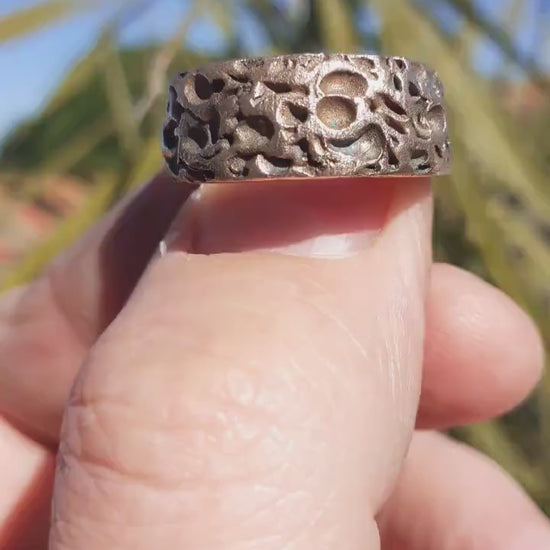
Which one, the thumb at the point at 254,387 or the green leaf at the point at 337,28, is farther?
the green leaf at the point at 337,28

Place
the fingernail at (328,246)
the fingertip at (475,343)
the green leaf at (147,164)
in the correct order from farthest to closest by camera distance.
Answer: the green leaf at (147,164)
the fingertip at (475,343)
the fingernail at (328,246)

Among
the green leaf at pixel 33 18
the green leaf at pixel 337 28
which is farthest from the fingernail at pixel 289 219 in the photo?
the green leaf at pixel 33 18

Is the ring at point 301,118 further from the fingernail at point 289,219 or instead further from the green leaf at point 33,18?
the green leaf at point 33,18

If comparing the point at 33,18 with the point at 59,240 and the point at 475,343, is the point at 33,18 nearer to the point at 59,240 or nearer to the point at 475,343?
the point at 59,240

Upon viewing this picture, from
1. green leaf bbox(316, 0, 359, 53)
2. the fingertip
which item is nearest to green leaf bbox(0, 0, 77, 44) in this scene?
green leaf bbox(316, 0, 359, 53)

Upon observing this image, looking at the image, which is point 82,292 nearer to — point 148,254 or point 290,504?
point 148,254

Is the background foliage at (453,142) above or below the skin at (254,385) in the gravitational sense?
below

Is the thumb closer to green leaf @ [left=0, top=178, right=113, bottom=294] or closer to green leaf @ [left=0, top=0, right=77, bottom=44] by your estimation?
green leaf @ [left=0, top=178, right=113, bottom=294]
